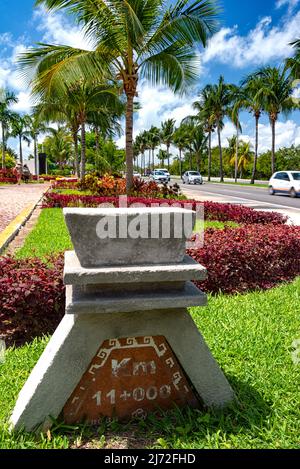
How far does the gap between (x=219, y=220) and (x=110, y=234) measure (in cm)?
853

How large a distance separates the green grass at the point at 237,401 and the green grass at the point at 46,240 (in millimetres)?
2161

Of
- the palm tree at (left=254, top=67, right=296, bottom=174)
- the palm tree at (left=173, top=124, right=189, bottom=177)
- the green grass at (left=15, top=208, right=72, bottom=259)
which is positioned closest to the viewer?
the green grass at (left=15, top=208, right=72, bottom=259)

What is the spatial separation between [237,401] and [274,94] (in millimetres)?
34562

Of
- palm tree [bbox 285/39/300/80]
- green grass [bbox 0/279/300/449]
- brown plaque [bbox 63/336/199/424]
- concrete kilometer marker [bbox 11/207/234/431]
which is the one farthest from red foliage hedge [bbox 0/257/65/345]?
palm tree [bbox 285/39/300/80]

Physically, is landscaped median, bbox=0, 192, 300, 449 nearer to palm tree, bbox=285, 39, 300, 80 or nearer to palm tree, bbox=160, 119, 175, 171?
palm tree, bbox=285, 39, 300, 80

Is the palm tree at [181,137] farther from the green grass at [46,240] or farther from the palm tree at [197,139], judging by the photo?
the green grass at [46,240]

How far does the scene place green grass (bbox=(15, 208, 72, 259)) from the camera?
586 centimetres

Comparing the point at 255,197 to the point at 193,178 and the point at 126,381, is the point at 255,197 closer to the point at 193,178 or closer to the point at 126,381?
the point at 193,178

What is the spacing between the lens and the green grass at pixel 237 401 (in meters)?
2.17

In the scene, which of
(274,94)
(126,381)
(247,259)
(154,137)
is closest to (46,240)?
(247,259)

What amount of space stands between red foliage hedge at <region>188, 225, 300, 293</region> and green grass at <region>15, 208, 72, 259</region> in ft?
6.24

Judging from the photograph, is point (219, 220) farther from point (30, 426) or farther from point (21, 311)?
point (30, 426)

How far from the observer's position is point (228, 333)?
346 centimetres

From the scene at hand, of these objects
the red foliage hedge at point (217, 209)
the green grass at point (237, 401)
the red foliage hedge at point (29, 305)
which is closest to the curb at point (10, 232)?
the red foliage hedge at point (217, 209)
